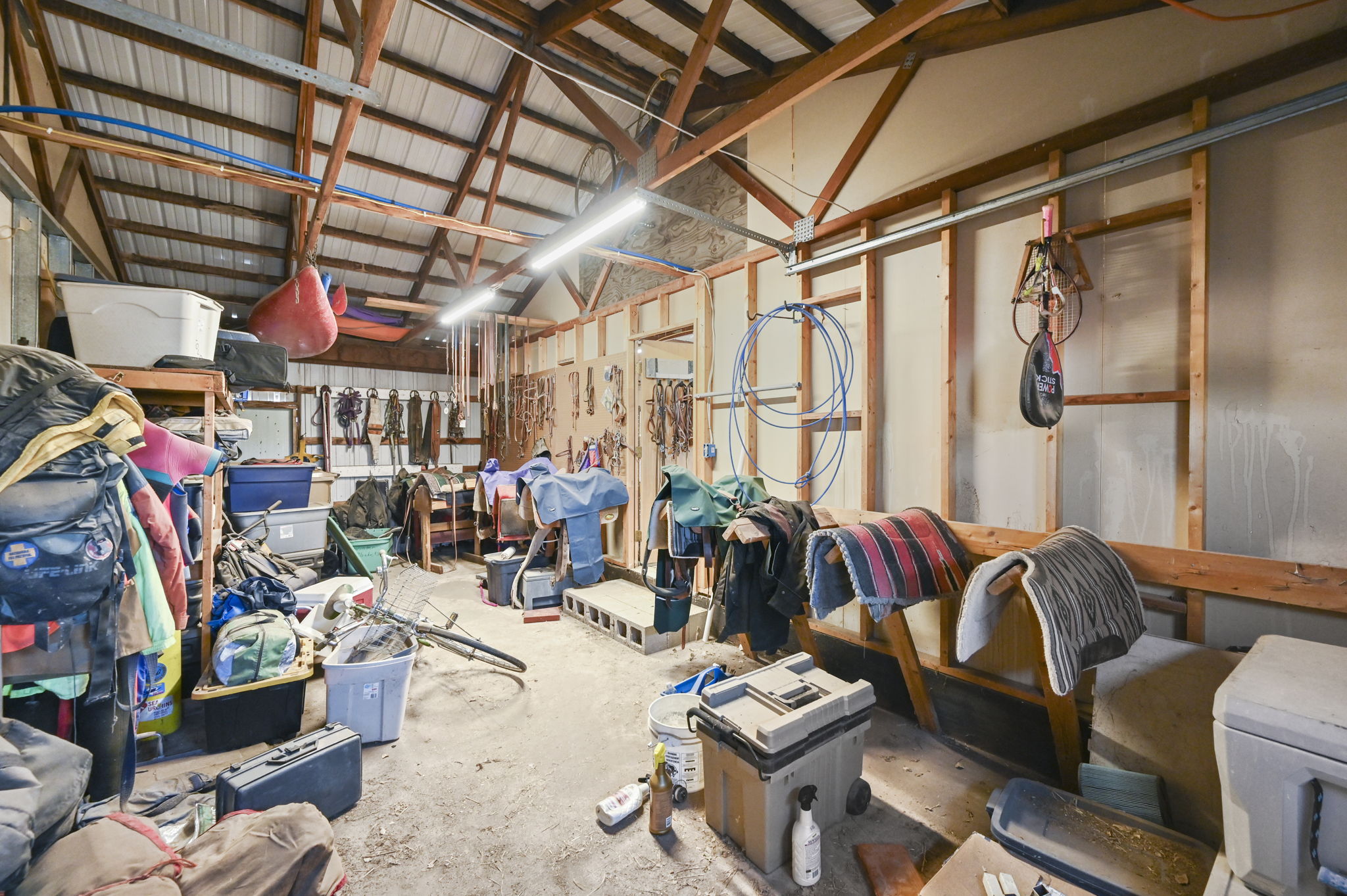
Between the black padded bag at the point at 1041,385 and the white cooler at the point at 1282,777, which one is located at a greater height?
the black padded bag at the point at 1041,385

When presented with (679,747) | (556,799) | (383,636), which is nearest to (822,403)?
(679,747)

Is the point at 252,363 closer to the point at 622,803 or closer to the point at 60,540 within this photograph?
the point at 60,540

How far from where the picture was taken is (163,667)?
2908mm

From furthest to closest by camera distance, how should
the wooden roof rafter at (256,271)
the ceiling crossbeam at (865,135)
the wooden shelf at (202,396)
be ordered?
the wooden roof rafter at (256,271), the ceiling crossbeam at (865,135), the wooden shelf at (202,396)

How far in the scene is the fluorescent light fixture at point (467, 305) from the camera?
5973 millimetres

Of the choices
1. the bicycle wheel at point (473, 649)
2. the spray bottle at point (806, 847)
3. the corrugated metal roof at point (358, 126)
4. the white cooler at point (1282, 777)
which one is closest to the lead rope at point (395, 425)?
the corrugated metal roof at point (358, 126)

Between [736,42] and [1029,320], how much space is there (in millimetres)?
2974

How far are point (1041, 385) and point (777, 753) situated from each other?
201 centimetres

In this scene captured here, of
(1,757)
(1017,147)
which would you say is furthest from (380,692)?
(1017,147)

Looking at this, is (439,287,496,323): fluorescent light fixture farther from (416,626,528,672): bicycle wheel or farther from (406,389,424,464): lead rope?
(416,626,528,672): bicycle wheel

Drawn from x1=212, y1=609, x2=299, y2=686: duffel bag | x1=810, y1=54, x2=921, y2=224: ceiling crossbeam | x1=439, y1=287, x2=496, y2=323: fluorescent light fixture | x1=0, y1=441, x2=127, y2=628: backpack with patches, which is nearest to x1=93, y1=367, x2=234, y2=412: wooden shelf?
x1=0, y1=441, x2=127, y2=628: backpack with patches

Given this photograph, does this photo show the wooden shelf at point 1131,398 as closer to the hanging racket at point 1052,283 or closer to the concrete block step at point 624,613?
the hanging racket at point 1052,283

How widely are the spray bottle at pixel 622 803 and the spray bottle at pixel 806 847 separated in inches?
28.4

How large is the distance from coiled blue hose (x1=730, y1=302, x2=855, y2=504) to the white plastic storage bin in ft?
11.3
